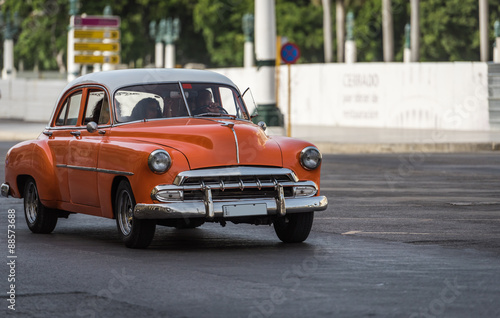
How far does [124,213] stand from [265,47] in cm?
1948

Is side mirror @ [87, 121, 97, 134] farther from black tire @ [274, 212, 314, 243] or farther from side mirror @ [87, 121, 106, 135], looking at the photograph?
black tire @ [274, 212, 314, 243]

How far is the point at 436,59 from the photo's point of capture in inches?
3548

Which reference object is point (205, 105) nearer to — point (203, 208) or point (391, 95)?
point (203, 208)

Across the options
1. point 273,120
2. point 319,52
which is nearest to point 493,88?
point 273,120

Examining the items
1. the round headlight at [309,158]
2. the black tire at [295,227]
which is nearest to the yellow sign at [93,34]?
the black tire at [295,227]

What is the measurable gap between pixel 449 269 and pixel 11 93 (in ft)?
138

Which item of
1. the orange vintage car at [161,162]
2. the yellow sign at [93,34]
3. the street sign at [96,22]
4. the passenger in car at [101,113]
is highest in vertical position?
the street sign at [96,22]

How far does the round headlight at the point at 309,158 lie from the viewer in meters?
10.7

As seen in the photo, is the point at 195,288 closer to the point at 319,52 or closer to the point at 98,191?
the point at 98,191

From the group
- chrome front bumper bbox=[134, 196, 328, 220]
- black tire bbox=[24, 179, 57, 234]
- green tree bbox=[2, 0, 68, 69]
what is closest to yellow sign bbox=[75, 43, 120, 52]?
black tire bbox=[24, 179, 57, 234]

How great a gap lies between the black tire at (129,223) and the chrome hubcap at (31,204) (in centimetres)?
179

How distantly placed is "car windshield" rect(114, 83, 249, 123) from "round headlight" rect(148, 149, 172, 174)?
1174mm

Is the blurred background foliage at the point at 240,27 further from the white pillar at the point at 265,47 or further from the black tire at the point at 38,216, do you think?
the black tire at the point at 38,216

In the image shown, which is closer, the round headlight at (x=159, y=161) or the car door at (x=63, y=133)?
the round headlight at (x=159, y=161)
